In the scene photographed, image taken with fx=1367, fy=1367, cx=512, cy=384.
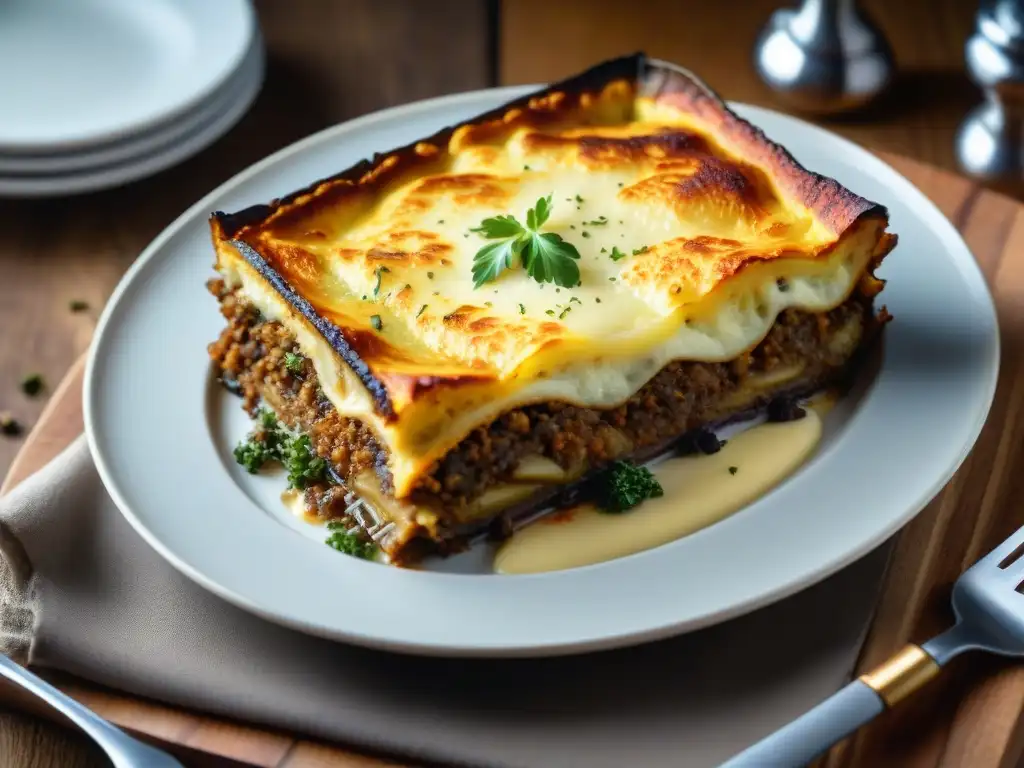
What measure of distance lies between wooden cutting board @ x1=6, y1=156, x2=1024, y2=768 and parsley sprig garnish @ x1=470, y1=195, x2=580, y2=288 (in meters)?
0.90

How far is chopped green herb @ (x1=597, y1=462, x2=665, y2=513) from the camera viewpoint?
3.33 metres

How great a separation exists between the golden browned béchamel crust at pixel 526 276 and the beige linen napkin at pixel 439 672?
0.46 m

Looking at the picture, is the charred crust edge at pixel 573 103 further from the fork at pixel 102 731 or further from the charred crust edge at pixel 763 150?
the fork at pixel 102 731

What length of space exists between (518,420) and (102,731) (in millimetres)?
1155

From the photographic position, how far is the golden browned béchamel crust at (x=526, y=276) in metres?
3.20

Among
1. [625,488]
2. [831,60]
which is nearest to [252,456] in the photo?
[625,488]

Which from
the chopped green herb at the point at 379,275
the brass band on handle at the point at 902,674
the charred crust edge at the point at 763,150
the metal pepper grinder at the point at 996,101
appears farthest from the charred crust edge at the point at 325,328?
the metal pepper grinder at the point at 996,101

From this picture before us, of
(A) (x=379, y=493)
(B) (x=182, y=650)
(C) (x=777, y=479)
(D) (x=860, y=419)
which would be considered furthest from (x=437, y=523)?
(D) (x=860, y=419)

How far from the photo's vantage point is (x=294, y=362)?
3.58 metres

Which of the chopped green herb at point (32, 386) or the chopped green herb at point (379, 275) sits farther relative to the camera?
the chopped green herb at point (32, 386)

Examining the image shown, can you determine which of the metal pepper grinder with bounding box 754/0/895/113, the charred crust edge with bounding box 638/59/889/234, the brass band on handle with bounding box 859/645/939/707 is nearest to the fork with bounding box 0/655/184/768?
the brass band on handle with bounding box 859/645/939/707

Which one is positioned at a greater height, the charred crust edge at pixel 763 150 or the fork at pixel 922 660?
the charred crust edge at pixel 763 150

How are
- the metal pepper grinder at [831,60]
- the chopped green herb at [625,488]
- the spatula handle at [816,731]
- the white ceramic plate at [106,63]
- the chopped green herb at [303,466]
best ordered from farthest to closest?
the metal pepper grinder at [831,60] < the white ceramic plate at [106,63] < the chopped green herb at [303,466] < the chopped green herb at [625,488] < the spatula handle at [816,731]

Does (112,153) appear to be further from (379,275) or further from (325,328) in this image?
(325,328)
